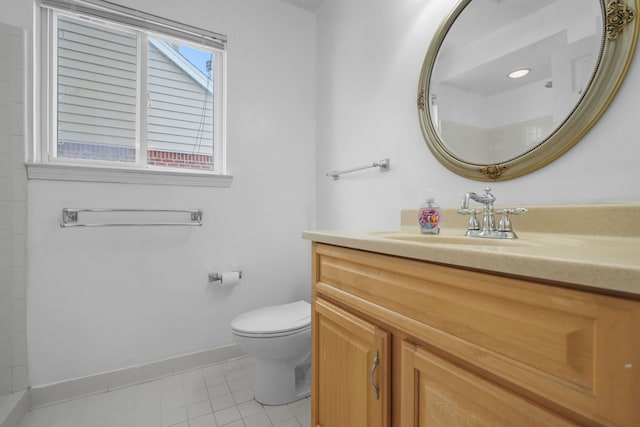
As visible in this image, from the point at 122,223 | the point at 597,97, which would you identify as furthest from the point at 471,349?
the point at 122,223

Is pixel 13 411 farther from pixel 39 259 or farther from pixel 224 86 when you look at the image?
pixel 224 86

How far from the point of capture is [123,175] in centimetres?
161

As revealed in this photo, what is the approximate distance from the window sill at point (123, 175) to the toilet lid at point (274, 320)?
833mm

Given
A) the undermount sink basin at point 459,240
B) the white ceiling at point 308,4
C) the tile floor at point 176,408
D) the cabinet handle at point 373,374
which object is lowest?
the tile floor at point 176,408

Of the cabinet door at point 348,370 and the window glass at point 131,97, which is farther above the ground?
the window glass at point 131,97

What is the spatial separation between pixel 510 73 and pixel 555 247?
72 cm

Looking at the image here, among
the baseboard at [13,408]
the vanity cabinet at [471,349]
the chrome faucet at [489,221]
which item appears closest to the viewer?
the vanity cabinet at [471,349]

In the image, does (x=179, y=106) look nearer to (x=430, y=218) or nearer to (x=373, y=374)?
(x=430, y=218)

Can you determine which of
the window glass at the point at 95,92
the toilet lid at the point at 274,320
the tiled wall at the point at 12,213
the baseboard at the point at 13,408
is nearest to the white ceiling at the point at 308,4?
the window glass at the point at 95,92

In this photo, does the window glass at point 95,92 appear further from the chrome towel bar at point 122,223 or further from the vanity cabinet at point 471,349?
the vanity cabinet at point 471,349

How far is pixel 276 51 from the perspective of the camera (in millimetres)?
2072

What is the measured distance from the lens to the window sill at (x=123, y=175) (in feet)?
4.76

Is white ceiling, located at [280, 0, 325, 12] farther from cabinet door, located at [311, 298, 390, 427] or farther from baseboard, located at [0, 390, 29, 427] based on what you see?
baseboard, located at [0, 390, 29, 427]

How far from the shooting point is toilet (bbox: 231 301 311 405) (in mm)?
1373
